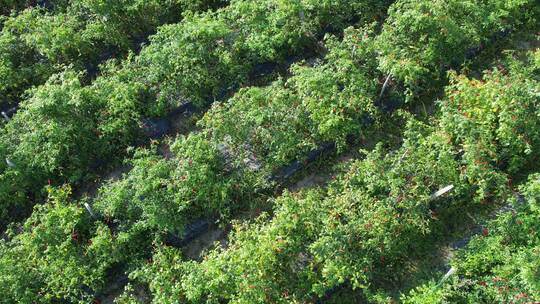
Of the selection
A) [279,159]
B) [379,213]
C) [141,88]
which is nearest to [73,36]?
→ [141,88]

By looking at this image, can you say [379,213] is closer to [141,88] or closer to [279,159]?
[279,159]

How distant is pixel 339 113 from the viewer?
8180 mm

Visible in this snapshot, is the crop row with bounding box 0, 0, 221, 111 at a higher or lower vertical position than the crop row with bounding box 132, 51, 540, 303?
higher

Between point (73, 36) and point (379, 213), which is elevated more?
point (73, 36)

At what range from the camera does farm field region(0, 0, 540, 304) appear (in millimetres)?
6977

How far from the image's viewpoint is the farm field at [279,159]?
698 centimetres

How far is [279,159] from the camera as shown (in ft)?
26.6

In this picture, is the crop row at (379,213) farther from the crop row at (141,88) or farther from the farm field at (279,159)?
the crop row at (141,88)

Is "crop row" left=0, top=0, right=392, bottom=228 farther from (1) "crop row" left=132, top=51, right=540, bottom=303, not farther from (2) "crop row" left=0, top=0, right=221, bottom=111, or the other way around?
(1) "crop row" left=132, top=51, right=540, bottom=303

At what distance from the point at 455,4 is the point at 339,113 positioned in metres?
2.88

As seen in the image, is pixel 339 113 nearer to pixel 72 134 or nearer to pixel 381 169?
pixel 381 169

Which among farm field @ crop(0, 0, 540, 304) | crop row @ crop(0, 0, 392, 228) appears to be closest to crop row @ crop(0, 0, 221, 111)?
farm field @ crop(0, 0, 540, 304)

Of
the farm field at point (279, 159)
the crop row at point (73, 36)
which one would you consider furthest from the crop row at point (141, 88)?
the crop row at point (73, 36)

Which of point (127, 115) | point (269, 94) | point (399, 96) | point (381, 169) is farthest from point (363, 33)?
point (127, 115)
